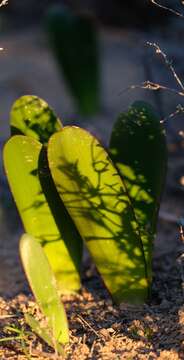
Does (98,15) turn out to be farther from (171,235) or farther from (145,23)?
(171,235)

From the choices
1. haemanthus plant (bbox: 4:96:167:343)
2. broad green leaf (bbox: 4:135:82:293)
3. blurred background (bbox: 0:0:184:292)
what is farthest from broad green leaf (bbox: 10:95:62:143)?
blurred background (bbox: 0:0:184:292)

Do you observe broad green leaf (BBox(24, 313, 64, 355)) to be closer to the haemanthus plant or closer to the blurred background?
the haemanthus plant

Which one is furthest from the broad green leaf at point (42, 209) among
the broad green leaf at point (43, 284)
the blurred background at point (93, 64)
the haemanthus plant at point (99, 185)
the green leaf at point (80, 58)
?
the green leaf at point (80, 58)

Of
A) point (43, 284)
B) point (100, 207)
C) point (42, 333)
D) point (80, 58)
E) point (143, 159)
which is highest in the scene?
point (80, 58)

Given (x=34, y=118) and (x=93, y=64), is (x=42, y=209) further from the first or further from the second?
(x=93, y=64)

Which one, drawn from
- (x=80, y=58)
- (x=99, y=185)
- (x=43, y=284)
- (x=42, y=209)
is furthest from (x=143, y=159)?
(x=80, y=58)
